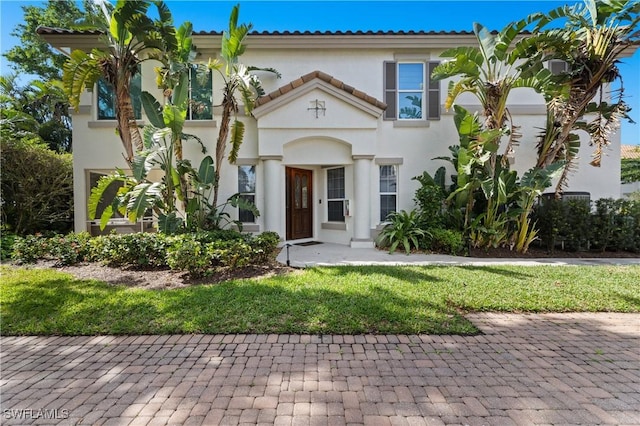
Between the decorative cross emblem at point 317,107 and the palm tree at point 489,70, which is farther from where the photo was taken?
the decorative cross emblem at point 317,107

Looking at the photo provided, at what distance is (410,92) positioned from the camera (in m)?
9.91

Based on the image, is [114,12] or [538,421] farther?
[114,12]

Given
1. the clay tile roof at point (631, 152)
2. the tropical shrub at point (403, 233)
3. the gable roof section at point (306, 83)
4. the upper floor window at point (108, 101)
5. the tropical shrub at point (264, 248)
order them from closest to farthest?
the tropical shrub at point (264, 248) < the tropical shrub at point (403, 233) < the gable roof section at point (306, 83) < the upper floor window at point (108, 101) < the clay tile roof at point (631, 152)

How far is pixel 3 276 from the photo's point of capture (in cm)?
600

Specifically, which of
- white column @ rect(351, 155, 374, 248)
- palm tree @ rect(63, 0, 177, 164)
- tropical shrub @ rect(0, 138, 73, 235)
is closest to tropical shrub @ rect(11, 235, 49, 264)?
palm tree @ rect(63, 0, 177, 164)

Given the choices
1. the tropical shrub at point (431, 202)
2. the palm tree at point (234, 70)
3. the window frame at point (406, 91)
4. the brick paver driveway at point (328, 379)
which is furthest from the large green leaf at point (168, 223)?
the window frame at point (406, 91)

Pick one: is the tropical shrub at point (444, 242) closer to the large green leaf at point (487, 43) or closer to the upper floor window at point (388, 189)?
the upper floor window at point (388, 189)

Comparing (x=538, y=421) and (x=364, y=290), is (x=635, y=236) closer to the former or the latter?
(x=364, y=290)

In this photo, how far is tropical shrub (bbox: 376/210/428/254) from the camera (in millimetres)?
8414

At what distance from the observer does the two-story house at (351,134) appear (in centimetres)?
928

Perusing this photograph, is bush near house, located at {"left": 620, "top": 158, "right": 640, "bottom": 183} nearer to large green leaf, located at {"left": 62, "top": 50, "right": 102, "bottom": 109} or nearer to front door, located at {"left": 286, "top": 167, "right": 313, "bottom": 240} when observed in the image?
front door, located at {"left": 286, "top": 167, "right": 313, "bottom": 240}

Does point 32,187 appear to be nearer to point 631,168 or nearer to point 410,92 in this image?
point 410,92

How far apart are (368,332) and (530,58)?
816 cm

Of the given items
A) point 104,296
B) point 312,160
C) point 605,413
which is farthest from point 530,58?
point 104,296
